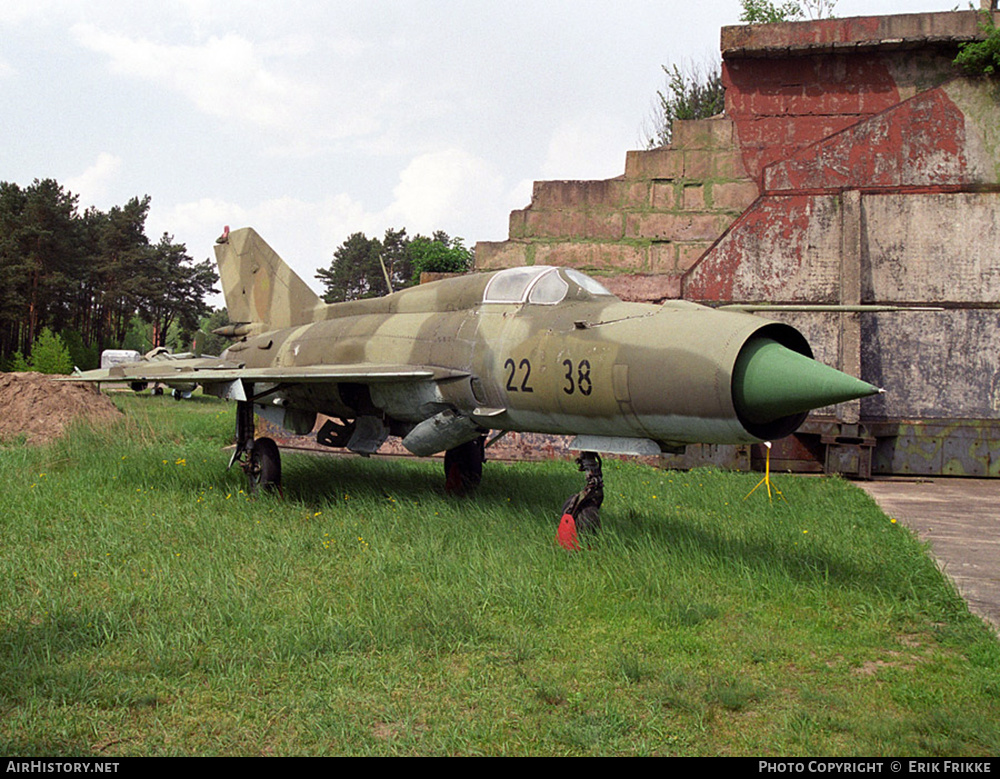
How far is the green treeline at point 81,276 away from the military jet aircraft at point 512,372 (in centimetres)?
3088

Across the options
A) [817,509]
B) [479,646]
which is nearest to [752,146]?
[817,509]

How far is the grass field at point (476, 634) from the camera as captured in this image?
3.33 meters

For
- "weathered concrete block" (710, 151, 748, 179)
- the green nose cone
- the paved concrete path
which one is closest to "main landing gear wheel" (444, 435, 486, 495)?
the green nose cone

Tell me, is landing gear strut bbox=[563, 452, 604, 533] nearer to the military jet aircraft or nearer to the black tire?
the military jet aircraft

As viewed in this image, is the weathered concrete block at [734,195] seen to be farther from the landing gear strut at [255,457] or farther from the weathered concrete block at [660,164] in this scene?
the landing gear strut at [255,457]

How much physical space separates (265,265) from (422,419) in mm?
4771

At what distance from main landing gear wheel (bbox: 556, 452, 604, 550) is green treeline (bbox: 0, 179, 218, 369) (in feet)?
115

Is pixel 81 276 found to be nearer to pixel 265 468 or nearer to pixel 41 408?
pixel 41 408

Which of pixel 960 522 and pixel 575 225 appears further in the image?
pixel 575 225

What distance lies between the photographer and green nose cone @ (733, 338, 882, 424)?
181 inches

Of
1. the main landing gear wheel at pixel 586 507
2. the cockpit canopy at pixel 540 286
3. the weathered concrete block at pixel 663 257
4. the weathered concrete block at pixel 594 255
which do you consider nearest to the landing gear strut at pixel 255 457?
the cockpit canopy at pixel 540 286

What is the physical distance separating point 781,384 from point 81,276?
55404 millimetres

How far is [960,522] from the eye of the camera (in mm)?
7840

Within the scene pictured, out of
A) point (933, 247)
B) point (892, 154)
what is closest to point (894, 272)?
point (933, 247)
